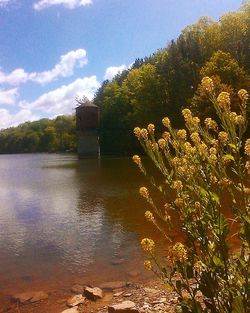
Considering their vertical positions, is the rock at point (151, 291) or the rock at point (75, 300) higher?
the rock at point (151, 291)

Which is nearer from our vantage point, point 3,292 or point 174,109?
point 3,292

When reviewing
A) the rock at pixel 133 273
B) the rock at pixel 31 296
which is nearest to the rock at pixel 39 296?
the rock at pixel 31 296

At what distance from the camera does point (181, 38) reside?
2318 inches

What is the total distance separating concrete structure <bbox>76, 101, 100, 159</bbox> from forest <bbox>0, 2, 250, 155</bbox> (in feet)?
19.6

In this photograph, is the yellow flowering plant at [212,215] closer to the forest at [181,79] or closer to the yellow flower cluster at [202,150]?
the yellow flower cluster at [202,150]

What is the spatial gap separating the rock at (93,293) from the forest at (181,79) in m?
28.0

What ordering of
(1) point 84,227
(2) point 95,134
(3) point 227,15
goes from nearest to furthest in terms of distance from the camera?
1. (1) point 84,227
2. (3) point 227,15
3. (2) point 95,134

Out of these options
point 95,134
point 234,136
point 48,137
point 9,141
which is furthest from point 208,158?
point 9,141

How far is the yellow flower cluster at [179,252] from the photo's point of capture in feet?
10.1

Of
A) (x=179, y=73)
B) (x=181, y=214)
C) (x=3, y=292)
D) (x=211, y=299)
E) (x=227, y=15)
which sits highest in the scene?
(x=227, y=15)

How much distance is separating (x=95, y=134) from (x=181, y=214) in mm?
66240

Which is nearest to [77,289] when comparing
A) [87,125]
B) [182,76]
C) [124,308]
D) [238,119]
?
[124,308]

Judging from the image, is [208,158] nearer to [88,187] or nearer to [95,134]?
[88,187]

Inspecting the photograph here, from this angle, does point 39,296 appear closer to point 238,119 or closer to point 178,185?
point 178,185
